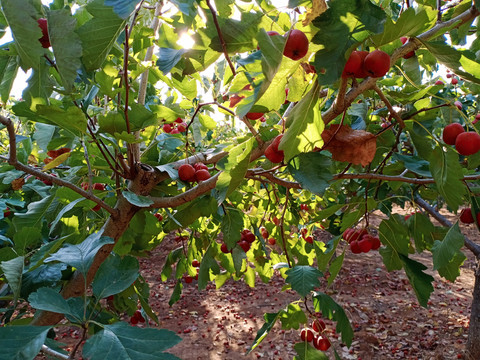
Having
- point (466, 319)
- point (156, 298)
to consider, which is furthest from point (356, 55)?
point (156, 298)

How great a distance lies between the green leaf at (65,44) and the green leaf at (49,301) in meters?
0.55

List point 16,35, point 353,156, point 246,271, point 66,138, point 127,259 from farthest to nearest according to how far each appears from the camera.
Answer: point 246,271 → point 66,138 → point 127,259 → point 353,156 → point 16,35

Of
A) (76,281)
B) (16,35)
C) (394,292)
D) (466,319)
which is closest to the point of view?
(16,35)

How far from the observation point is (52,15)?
92 cm

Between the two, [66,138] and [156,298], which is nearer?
[66,138]

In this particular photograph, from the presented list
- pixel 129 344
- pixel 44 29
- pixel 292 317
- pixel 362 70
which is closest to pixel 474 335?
pixel 292 317

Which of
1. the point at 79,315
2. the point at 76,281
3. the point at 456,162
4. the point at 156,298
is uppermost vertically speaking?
the point at 456,162

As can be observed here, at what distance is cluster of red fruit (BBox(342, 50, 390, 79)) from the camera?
879 mm

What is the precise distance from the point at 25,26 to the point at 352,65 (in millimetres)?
774

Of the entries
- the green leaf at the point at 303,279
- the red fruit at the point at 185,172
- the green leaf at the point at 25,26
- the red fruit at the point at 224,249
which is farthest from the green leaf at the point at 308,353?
the green leaf at the point at 25,26

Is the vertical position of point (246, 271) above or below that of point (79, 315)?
below

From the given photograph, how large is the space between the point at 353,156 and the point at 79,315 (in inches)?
36.3

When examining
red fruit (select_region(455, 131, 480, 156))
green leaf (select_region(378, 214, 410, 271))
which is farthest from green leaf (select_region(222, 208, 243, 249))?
red fruit (select_region(455, 131, 480, 156))

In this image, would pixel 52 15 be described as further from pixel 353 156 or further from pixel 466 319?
pixel 466 319
